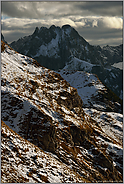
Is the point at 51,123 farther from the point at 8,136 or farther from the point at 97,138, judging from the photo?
the point at 97,138

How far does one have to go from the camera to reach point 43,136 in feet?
109

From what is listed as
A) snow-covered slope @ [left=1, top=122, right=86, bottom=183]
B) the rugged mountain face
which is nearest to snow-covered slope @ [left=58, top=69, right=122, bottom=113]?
the rugged mountain face

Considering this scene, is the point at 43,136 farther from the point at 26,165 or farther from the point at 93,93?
the point at 93,93

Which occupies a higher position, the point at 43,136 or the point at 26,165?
the point at 43,136

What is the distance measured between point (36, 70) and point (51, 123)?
23.1 metres

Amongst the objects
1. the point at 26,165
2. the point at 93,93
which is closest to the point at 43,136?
the point at 26,165

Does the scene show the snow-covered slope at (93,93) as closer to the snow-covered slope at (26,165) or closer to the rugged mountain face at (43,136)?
the rugged mountain face at (43,136)

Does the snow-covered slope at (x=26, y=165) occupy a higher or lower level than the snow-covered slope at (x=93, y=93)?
lower

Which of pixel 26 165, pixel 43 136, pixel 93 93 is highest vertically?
pixel 93 93

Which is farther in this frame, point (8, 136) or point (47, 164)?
point (47, 164)

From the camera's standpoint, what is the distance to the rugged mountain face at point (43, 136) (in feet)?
78.5

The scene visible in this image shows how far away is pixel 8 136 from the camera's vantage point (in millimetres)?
24750

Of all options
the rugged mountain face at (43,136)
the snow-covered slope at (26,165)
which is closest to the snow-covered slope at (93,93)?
the rugged mountain face at (43,136)

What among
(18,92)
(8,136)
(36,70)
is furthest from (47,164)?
(36,70)
